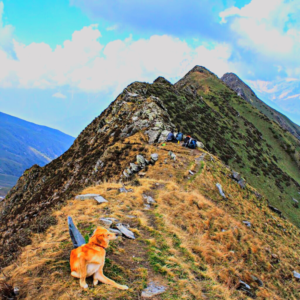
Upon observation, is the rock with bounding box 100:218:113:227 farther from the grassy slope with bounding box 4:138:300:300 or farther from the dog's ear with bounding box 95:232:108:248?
the dog's ear with bounding box 95:232:108:248

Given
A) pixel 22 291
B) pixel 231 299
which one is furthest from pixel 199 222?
pixel 22 291

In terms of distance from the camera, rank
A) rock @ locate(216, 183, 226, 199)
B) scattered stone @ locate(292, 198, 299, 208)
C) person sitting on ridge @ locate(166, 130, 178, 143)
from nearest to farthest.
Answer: rock @ locate(216, 183, 226, 199)
person sitting on ridge @ locate(166, 130, 178, 143)
scattered stone @ locate(292, 198, 299, 208)

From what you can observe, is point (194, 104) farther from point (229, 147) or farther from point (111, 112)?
point (111, 112)

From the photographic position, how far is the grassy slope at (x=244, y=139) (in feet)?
163

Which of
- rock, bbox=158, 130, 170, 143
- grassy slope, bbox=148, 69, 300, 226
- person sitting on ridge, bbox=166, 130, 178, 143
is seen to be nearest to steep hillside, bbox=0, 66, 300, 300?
rock, bbox=158, 130, 170, 143

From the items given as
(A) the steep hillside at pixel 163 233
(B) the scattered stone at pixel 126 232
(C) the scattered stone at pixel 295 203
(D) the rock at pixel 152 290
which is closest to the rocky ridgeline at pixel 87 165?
(A) the steep hillside at pixel 163 233

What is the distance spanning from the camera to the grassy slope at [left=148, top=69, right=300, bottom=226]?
4956 centimetres

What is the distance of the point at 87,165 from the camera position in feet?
100

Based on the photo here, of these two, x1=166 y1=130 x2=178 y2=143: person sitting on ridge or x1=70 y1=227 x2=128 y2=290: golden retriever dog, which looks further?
x1=166 y1=130 x2=178 y2=143: person sitting on ridge

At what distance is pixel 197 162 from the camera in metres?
22.2

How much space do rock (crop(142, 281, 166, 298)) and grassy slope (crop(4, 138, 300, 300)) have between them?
0.15 m

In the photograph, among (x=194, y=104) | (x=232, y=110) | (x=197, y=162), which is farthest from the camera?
(x=232, y=110)

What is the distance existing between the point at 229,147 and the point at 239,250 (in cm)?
4995

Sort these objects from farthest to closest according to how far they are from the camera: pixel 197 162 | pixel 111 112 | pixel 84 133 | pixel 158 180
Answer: pixel 84 133 < pixel 111 112 < pixel 197 162 < pixel 158 180
